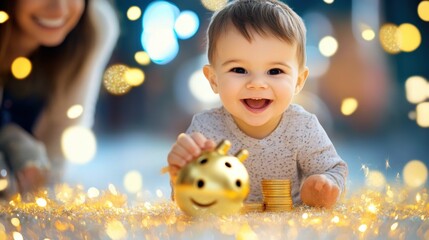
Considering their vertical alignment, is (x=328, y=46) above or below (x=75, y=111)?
above

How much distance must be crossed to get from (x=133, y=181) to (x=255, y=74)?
30.5 inches

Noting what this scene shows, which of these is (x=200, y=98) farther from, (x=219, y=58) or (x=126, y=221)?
(x=126, y=221)

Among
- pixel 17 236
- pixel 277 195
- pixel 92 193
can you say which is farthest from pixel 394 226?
pixel 92 193

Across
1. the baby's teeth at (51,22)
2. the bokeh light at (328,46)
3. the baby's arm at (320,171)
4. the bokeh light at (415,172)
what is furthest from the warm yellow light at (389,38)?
the baby's teeth at (51,22)

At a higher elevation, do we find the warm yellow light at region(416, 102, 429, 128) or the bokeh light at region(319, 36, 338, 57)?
the bokeh light at region(319, 36, 338, 57)

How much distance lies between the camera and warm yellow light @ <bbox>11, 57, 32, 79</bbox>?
66.0 inches

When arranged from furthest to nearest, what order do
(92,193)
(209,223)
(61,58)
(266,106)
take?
(61,58) < (92,193) < (266,106) < (209,223)

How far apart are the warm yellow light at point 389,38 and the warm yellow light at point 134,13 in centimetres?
67

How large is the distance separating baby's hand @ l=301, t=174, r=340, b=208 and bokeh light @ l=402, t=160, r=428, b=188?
0.73m

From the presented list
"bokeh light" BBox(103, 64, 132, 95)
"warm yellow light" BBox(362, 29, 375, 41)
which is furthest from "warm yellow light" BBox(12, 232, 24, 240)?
"warm yellow light" BBox(362, 29, 375, 41)

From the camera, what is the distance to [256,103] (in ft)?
3.68

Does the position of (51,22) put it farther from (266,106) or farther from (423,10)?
(423,10)

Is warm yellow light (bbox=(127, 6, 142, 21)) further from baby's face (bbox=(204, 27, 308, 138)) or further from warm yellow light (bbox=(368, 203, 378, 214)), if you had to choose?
warm yellow light (bbox=(368, 203, 378, 214))

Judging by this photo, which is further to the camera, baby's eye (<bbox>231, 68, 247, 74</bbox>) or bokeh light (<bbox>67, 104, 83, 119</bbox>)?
bokeh light (<bbox>67, 104, 83, 119</bbox>)
